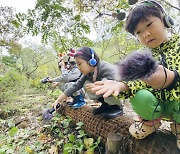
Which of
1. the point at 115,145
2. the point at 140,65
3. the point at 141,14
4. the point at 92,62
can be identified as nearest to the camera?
the point at 140,65

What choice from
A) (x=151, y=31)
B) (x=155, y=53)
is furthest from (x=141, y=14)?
(x=155, y=53)

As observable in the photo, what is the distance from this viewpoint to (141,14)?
2.80 ft

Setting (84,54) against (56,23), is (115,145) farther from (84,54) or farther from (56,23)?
(56,23)

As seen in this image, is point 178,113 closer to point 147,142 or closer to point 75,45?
point 147,142

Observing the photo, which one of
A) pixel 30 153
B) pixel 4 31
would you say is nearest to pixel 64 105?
pixel 30 153

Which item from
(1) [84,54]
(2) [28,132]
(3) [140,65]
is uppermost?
(3) [140,65]

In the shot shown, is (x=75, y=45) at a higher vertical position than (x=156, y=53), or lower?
lower

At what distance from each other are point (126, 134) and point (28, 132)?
3.85 ft

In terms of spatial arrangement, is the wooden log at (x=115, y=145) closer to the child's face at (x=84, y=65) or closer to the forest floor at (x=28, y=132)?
the forest floor at (x=28, y=132)

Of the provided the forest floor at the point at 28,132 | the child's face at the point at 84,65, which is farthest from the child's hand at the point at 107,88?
the child's face at the point at 84,65

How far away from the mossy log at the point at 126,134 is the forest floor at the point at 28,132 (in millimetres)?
120

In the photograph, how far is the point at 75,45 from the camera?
323 cm

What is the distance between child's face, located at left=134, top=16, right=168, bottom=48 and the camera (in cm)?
85

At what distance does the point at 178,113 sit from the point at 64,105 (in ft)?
5.05
